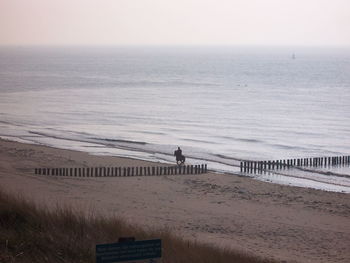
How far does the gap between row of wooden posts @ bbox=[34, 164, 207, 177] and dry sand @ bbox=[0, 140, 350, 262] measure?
841mm

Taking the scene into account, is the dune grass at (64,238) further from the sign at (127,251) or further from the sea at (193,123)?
the sea at (193,123)

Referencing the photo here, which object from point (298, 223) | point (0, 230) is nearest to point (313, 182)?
Result: point (298, 223)

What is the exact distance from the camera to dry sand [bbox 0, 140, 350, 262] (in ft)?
67.9

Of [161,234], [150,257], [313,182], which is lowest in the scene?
[313,182]

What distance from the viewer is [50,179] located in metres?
32.1

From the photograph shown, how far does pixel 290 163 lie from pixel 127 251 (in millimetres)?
33386

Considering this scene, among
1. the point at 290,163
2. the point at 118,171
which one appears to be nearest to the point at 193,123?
the point at 290,163

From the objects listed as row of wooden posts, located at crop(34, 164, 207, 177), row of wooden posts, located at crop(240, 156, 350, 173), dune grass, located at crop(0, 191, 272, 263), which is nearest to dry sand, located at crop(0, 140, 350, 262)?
row of wooden posts, located at crop(34, 164, 207, 177)

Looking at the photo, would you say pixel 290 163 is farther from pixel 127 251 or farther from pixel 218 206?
pixel 127 251

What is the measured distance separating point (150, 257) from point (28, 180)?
75.2ft

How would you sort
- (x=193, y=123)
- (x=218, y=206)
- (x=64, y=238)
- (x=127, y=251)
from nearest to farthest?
1. (x=127, y=251)
2. (x=64, y=238)
3. (x=218, y=206)
4. (x=193, y=123)

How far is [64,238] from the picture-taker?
1310cm

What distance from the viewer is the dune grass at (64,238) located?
12117 millimetres

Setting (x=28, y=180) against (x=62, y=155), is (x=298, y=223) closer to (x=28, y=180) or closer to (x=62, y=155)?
(x=28, y=180)
